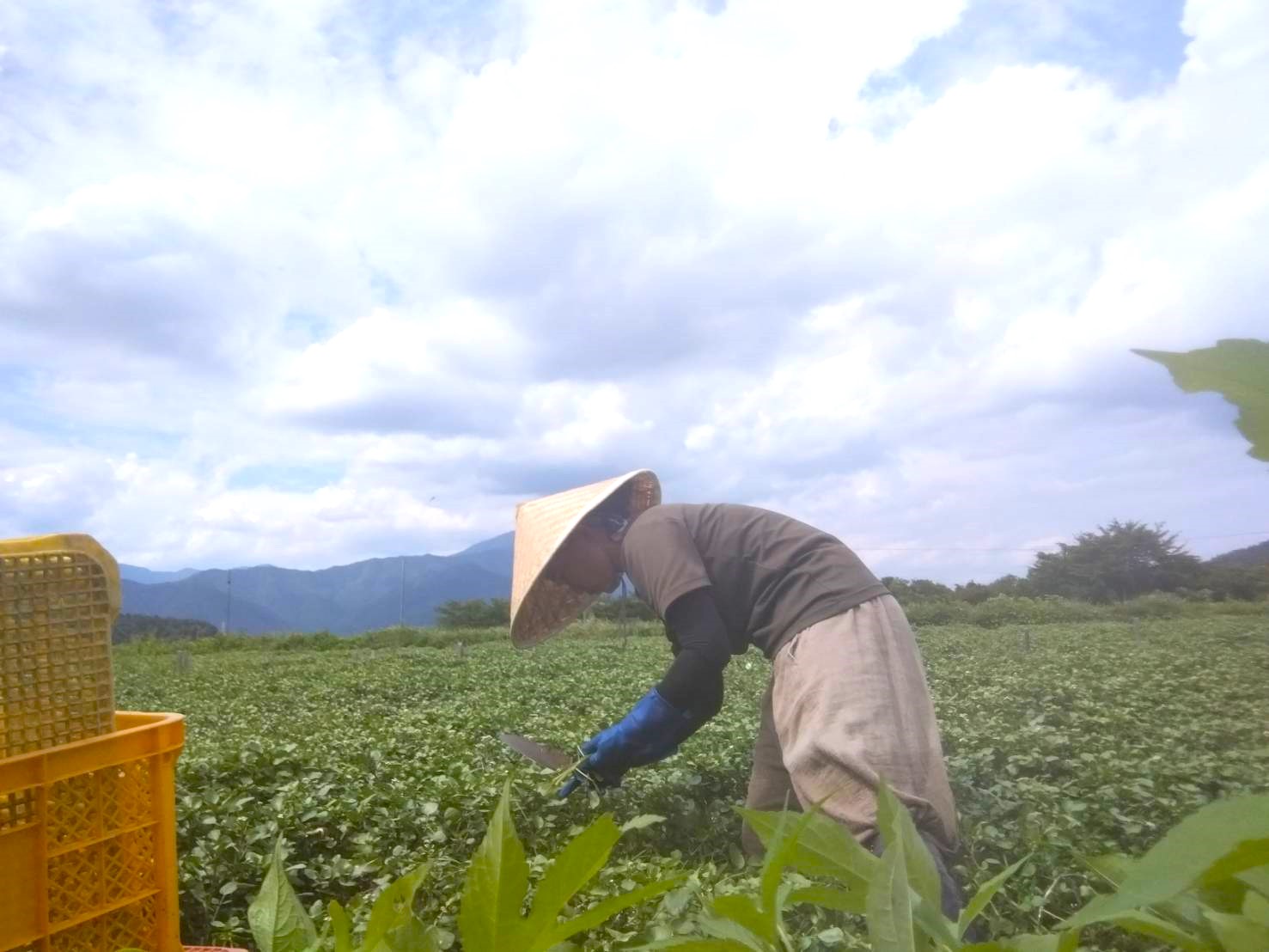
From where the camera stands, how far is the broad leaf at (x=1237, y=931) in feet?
1.20

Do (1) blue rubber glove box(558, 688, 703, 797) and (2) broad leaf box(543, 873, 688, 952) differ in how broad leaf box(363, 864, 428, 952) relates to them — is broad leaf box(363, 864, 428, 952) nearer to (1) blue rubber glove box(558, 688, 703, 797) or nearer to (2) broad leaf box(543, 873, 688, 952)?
(2) broad leaf box(543, 873, 688, 952)

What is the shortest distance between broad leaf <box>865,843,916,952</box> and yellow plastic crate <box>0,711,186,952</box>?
125cm

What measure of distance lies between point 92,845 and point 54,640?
286mm

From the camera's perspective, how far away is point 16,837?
4.26 ft

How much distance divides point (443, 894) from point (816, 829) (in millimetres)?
2136

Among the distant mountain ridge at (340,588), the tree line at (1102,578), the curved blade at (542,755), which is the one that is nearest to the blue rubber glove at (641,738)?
the curved blade at (542,755)

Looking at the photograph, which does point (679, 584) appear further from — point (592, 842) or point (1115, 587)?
point (1115, 587)

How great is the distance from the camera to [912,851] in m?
0.46

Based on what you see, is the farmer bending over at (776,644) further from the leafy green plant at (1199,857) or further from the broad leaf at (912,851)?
the leafy green plant at (1199,857)

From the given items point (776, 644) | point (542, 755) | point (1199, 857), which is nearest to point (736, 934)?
point (1199, 857)

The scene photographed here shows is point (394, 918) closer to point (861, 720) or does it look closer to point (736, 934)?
point (736, 934)

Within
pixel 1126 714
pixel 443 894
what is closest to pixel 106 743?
pixel 443 894

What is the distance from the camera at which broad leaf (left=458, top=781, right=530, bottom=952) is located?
16.2 inches

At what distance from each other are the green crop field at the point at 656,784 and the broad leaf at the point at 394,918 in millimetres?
310
